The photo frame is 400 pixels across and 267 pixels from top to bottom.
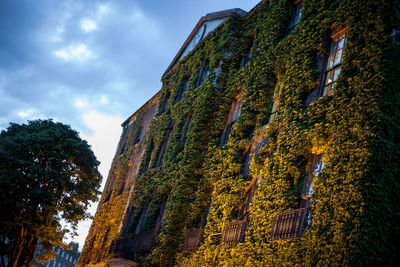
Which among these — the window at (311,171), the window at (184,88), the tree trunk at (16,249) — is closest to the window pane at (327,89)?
the window at (311,171)

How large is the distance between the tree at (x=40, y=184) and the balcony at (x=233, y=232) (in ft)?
40.1

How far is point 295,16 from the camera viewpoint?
600 inches

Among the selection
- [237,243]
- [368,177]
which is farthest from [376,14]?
[237,243]

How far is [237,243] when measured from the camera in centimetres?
1146

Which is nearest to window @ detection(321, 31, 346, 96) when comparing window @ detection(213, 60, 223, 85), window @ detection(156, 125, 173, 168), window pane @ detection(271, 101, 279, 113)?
window pane @ detection(271, 101, 279, 113)

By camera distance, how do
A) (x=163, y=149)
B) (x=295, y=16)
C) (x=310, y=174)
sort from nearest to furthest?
1. (x=310, y=174)
2. (x=295, y=16)
3. (x=163, y=149)

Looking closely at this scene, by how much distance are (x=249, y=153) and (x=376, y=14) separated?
6240 mm

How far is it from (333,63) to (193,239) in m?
8.05

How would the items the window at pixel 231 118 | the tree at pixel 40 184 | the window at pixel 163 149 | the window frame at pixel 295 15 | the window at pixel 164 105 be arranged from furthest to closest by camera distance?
the window at pixel 164 105 < the window at pixel 163 149 < the tree at pixel 40 184 < the window at pixel 231 118 < the window frame at pixel 295 15

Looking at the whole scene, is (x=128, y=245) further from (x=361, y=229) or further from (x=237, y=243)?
(x=361, y=229)

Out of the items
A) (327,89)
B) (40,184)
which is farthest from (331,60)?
(40,184)

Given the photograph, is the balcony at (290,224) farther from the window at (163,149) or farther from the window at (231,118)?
the window at (163,149)

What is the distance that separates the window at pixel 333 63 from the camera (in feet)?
36.8

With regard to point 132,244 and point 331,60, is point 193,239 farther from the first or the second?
point 331,60
